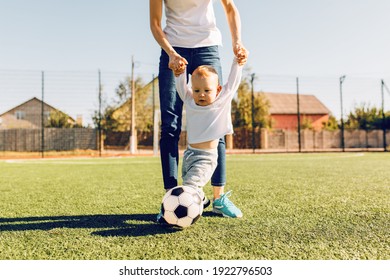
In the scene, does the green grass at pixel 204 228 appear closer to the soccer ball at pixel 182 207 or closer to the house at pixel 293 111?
the soccer ball at pixel 182 207

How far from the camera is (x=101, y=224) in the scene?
2.11 metres

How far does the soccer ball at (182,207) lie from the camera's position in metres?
2.00

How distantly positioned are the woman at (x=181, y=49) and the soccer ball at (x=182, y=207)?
0.27 m

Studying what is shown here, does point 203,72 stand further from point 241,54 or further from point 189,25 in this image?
point 189,25

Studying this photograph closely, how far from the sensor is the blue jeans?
2.48 m

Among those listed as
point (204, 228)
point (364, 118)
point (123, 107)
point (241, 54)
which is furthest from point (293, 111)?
point (204, 228)

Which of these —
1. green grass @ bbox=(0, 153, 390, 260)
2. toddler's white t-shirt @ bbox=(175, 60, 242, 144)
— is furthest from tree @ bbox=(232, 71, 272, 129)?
toddler's white t-shirt @ bbox=(175, 60, 242, 144)

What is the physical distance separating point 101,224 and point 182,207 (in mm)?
505

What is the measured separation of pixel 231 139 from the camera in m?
26.6

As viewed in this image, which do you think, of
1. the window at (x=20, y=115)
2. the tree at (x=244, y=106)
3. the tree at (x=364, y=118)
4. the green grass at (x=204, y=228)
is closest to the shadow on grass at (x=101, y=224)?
the green grass at (x=204, y=228)
